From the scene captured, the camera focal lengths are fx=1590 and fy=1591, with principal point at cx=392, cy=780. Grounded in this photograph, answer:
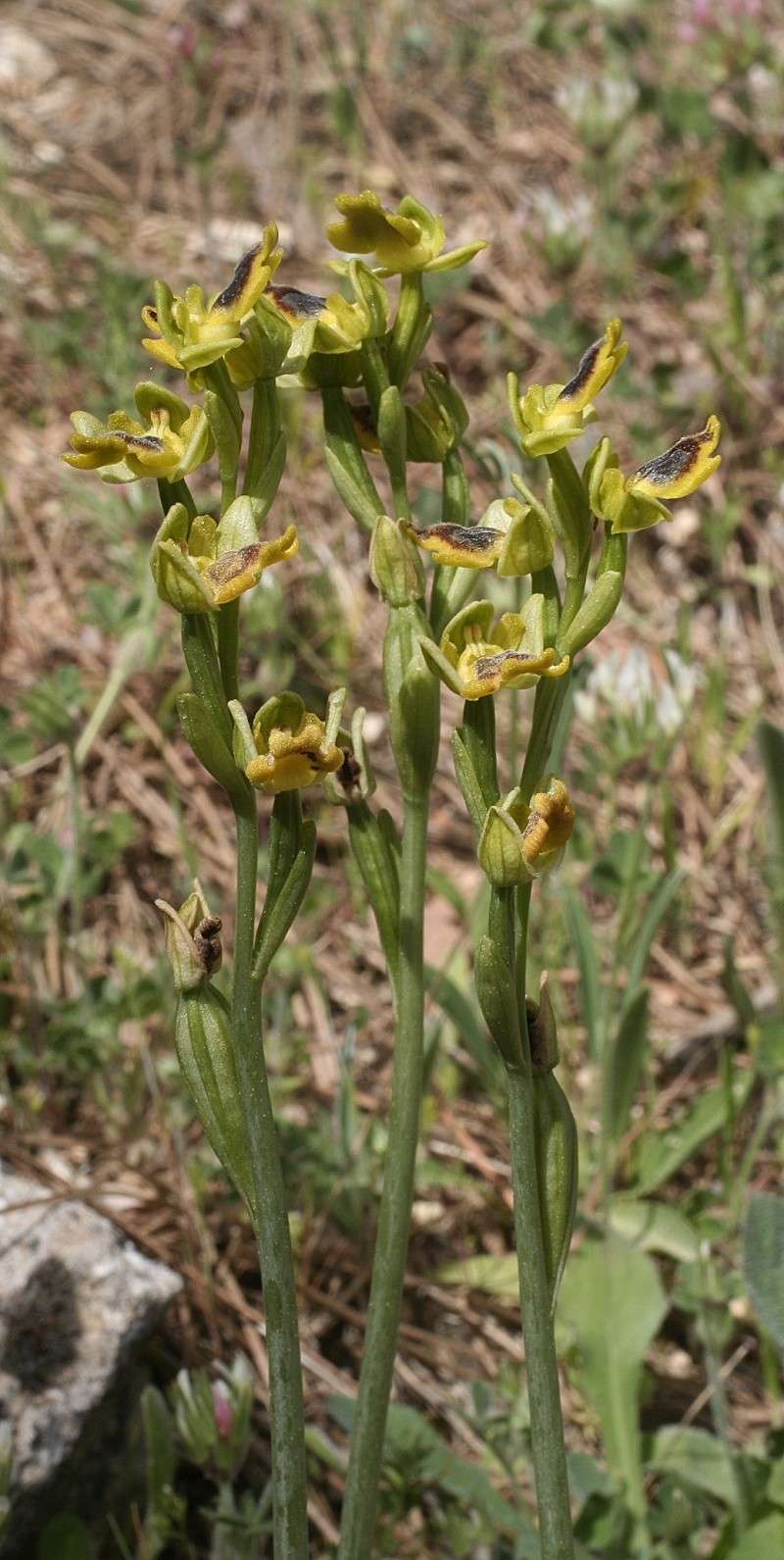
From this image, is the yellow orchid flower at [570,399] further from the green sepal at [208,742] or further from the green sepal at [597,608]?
the green sepal at [208,742]

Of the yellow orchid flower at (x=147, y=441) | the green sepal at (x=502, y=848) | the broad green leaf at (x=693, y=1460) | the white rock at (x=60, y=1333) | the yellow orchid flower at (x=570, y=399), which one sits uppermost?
the yellow orchid flower at (x=570, y=399)

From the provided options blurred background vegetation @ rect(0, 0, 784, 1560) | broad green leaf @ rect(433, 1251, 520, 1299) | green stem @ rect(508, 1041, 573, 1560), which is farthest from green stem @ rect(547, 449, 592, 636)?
broad green leaf @ rect(433, 1251, 520, 1299)

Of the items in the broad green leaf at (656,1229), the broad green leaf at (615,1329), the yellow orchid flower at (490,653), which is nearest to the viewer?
the yellow orchid flower at (490,653)

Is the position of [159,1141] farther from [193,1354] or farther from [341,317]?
[341,317]

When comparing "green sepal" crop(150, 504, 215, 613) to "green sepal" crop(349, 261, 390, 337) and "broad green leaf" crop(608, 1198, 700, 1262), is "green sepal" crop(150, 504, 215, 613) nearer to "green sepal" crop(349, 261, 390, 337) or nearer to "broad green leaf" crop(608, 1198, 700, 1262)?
"green sepal" crop(349, 261, 390, 337)

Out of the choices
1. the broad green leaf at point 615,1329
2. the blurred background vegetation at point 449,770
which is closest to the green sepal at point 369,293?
the blurred background vegetation at point 449,770

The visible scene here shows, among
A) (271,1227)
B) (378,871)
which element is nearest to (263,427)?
(378,871)

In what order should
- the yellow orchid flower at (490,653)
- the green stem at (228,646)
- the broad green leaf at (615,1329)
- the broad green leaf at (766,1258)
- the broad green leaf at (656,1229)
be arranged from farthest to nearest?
the broad green leaf at (656,1229) < the broad green leaf at (615,1329) < the broad green leaf at (766,1258) < the green stem at (228,646) < the yellow orchid flower at (490,653)
